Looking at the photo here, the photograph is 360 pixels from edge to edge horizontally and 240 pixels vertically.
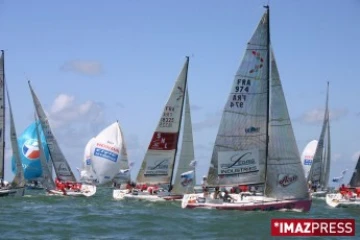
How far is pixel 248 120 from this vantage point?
39688mm

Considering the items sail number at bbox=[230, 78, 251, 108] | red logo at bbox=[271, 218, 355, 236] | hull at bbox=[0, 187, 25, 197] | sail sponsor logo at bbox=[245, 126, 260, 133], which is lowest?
hull at bbox=[0, 187, 25, 197]

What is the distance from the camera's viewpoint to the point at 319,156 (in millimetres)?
73938

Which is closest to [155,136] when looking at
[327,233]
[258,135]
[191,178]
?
[191,178]

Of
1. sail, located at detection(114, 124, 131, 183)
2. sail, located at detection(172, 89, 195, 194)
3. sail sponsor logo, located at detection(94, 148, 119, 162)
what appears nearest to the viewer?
sail, located at detection(172, 89, 195, 194)

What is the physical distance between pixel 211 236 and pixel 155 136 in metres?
21.9

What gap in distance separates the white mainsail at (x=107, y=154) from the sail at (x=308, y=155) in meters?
22.2

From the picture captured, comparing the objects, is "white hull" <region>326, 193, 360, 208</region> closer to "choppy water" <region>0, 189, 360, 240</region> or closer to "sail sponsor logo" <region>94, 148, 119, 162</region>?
"choppy water" <region>0, 189, 360, 240</region>

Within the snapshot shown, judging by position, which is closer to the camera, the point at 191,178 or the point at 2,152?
the point at 191,178

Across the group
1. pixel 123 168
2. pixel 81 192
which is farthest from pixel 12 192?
pixel 123 168

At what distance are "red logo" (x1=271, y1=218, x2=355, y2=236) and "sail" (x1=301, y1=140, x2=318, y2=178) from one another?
58.1m

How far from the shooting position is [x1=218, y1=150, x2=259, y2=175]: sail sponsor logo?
39.7 meters

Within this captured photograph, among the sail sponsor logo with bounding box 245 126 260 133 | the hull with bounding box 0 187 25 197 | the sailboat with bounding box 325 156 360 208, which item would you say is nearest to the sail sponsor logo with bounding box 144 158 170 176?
the hull with bounding box 0 187 25 197

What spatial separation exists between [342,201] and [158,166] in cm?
1201

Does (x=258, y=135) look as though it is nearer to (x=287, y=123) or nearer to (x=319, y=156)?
(x=287, y=123)
